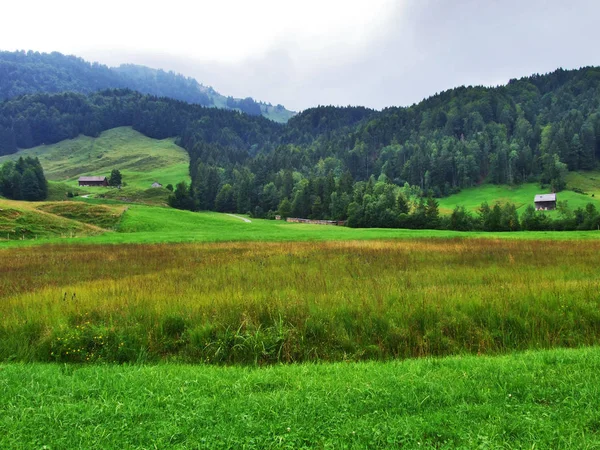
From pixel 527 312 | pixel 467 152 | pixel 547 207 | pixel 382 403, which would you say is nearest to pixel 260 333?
pixel 382 403

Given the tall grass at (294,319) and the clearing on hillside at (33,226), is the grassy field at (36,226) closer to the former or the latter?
the clearing on hillside at (33,226)

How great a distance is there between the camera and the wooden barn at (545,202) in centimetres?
12256

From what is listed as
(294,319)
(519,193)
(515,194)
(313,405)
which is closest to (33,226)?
(294,319)

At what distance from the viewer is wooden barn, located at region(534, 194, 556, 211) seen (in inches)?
4825

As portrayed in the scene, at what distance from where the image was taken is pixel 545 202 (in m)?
124

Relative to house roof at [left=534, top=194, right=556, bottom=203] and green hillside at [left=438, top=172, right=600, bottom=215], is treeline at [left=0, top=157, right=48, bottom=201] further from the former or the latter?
house roof at [left=534, top=194, right=556, bottom=203]

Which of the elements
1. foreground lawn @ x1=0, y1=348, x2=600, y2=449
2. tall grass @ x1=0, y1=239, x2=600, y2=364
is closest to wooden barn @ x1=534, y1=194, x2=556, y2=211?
tall grass @ x1=0, y1=239, x2=600, y2=364

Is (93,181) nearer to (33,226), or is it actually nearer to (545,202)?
(33,226)

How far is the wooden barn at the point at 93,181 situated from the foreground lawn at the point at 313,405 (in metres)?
183

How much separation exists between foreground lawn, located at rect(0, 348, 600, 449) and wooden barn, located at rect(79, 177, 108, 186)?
599 feet

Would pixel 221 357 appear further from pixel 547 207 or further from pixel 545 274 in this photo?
pixel 547 207

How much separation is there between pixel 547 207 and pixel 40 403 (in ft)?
490

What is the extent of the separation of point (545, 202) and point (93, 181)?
188 m

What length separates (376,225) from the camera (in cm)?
9919
